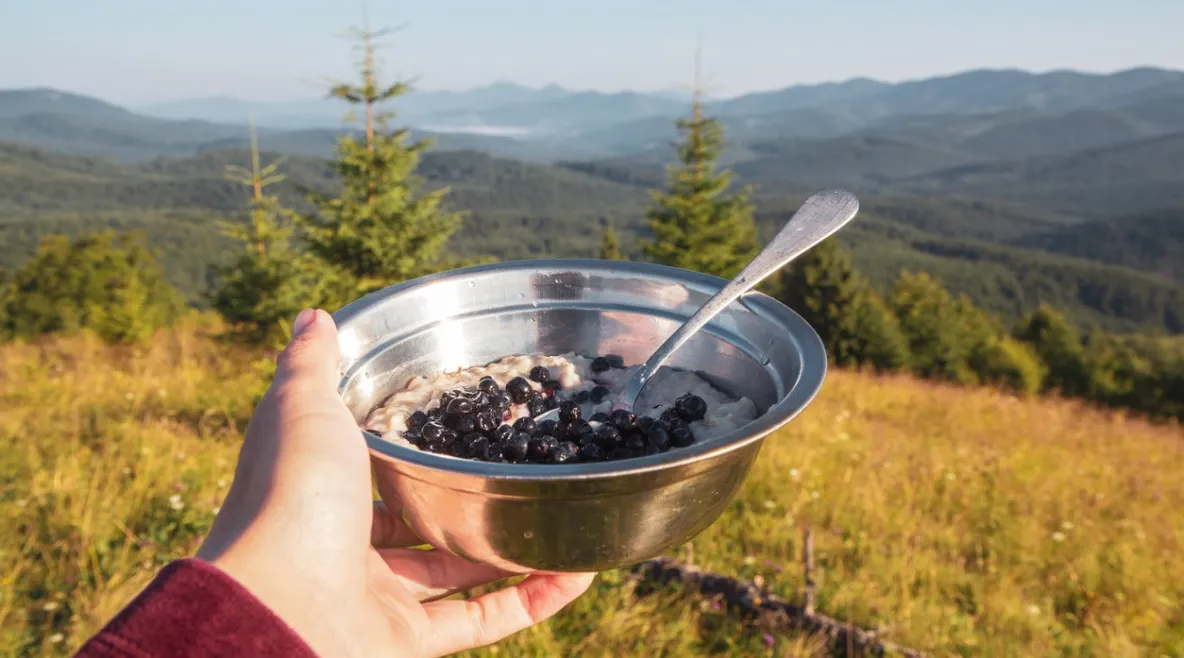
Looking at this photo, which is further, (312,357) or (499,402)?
(499,402)

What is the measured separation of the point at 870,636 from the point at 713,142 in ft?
53.0

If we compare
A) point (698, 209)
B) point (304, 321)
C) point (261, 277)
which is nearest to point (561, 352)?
point (304, 321)

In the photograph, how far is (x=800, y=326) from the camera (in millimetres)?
1513

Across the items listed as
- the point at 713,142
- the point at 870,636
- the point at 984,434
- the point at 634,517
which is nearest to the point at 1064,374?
the point at 713,142

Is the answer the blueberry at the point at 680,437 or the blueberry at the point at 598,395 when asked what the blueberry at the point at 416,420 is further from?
the blueberry at the point at 680,437

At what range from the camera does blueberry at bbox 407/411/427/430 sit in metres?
1.46

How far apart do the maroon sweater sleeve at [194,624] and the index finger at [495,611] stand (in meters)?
0.83

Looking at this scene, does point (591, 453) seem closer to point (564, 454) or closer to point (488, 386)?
point (564, 454)

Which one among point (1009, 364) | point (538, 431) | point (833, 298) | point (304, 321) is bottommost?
point (1009, 364)

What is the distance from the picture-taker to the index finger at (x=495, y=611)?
1.86 metres

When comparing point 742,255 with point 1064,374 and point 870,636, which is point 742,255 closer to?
point 870,636

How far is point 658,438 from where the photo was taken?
1.37 metres

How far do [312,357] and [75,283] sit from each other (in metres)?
37.4

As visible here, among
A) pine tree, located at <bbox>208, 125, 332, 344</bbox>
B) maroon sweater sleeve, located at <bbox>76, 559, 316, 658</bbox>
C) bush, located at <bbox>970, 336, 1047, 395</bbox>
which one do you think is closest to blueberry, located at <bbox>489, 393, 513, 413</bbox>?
maroon sweater sleeve, located at <bbox>76, 559, 316, 658</bbox>
